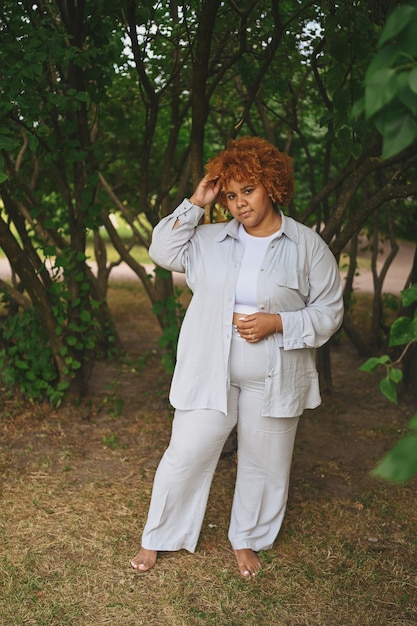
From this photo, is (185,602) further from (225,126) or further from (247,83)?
(225,126)

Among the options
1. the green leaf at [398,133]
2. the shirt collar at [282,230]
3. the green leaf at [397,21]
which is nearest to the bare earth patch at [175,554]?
the shirt collar at [282,230]

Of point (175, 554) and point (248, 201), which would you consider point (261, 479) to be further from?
point (248, 201)

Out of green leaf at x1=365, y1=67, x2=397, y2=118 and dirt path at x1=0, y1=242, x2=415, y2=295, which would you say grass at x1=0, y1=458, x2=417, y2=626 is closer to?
green leaf at x1=365, y1=67, x2=397, y2=118

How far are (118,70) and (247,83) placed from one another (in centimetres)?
147

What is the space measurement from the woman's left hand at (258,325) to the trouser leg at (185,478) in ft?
1.29

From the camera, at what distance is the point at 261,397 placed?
3236 mm

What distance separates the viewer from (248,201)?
3.05m

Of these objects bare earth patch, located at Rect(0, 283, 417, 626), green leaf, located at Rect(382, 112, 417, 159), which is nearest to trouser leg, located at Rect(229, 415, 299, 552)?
bare earth patch, located at Rect(0, 283, 417, 626)

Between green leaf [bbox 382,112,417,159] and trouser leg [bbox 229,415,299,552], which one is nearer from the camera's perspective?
green leaf [bbox 382,112,417,159]

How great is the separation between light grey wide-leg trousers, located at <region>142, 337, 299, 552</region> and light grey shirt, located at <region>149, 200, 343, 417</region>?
0.07 meters

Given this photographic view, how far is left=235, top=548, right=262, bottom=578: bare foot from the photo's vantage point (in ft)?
11.2

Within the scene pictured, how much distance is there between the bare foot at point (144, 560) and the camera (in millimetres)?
3426

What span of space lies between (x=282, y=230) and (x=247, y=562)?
150 cm

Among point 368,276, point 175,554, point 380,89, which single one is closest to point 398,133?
point 380,89
